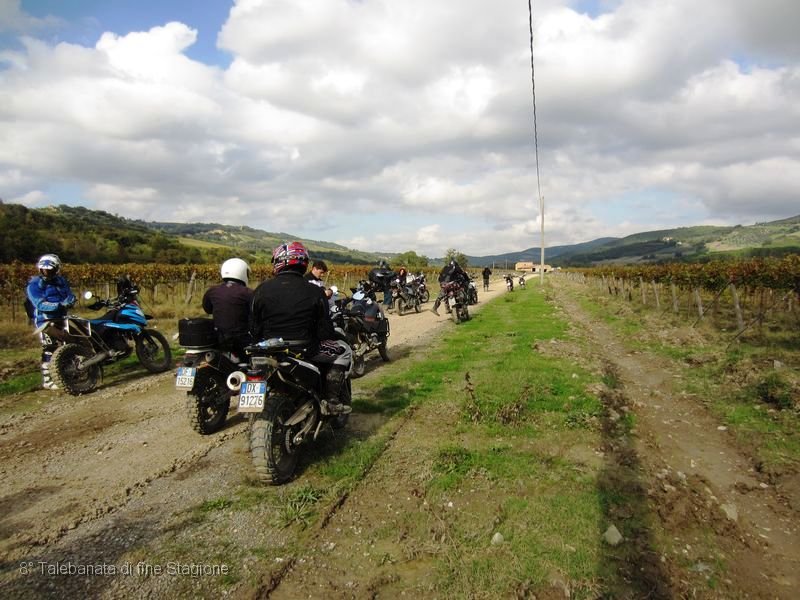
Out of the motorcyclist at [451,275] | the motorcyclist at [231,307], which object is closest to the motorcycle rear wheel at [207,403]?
the motorcyclist at [231,307]

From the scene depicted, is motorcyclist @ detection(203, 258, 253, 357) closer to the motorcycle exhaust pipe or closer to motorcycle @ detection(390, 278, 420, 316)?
the motorcycle exhaust pipe

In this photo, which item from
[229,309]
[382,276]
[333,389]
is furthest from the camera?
[382,276]

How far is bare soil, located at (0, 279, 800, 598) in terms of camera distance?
2.55m

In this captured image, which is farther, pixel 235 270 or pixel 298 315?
pixel 235 270

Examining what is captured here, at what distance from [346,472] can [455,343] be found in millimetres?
6888

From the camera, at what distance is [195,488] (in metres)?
3.67

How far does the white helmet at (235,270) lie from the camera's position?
4.95 metres

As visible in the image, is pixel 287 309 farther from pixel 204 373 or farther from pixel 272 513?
pixel 272 513

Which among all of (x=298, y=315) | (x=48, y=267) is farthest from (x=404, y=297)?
(x=298, y=315)

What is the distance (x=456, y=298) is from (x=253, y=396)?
1094 centimetres

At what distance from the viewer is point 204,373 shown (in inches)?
189

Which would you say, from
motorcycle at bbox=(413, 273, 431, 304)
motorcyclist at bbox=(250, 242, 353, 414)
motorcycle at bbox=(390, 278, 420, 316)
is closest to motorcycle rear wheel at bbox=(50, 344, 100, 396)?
motorcyclist at bbox=(250, 242, 353, 414)

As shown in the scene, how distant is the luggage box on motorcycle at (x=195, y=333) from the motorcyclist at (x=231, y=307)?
0.63 ft

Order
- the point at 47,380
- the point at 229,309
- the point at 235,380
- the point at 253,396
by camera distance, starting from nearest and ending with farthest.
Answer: the point at 253,396 < the point at 235,380 < the point at 229,309 < the point at 47,380
